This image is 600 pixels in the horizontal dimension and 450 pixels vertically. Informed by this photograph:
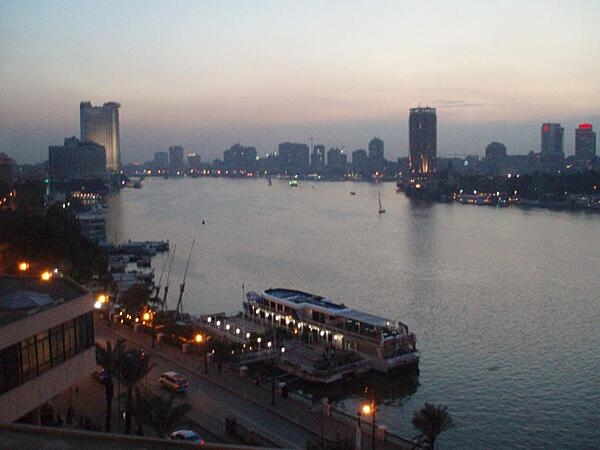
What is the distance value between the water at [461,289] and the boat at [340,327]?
0.36 meters

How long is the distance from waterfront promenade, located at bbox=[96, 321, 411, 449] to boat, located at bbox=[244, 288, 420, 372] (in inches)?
66.2

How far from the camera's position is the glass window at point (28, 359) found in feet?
12.0

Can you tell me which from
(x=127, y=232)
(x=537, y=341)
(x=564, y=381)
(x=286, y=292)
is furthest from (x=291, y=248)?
(x=564, y=381)

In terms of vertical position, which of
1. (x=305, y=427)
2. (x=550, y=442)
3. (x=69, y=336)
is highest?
(x=69, y=336)

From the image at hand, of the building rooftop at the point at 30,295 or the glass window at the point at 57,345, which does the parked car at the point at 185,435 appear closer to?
the glass window at the point at 57,345

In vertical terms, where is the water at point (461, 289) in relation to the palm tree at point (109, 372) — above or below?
below

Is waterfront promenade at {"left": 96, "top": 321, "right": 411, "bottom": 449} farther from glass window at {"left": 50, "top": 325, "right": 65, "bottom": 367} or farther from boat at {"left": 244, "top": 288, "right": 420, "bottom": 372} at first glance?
boat at {"left": 244, "top": 288, "right": 420, "bottom": 372}

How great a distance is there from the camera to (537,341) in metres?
8.20

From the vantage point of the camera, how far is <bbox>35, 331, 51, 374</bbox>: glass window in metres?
3.82

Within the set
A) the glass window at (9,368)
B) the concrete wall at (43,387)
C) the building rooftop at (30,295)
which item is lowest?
the concrete wall at (43,387)

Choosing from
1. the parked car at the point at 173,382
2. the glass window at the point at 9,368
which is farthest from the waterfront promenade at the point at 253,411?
the glass window at the point at 9,368

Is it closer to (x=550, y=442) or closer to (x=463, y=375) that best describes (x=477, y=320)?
(x=463, y=375)

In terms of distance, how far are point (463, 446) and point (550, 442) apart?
28.9 inches

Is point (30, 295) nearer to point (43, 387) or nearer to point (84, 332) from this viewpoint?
point (84, 332)
